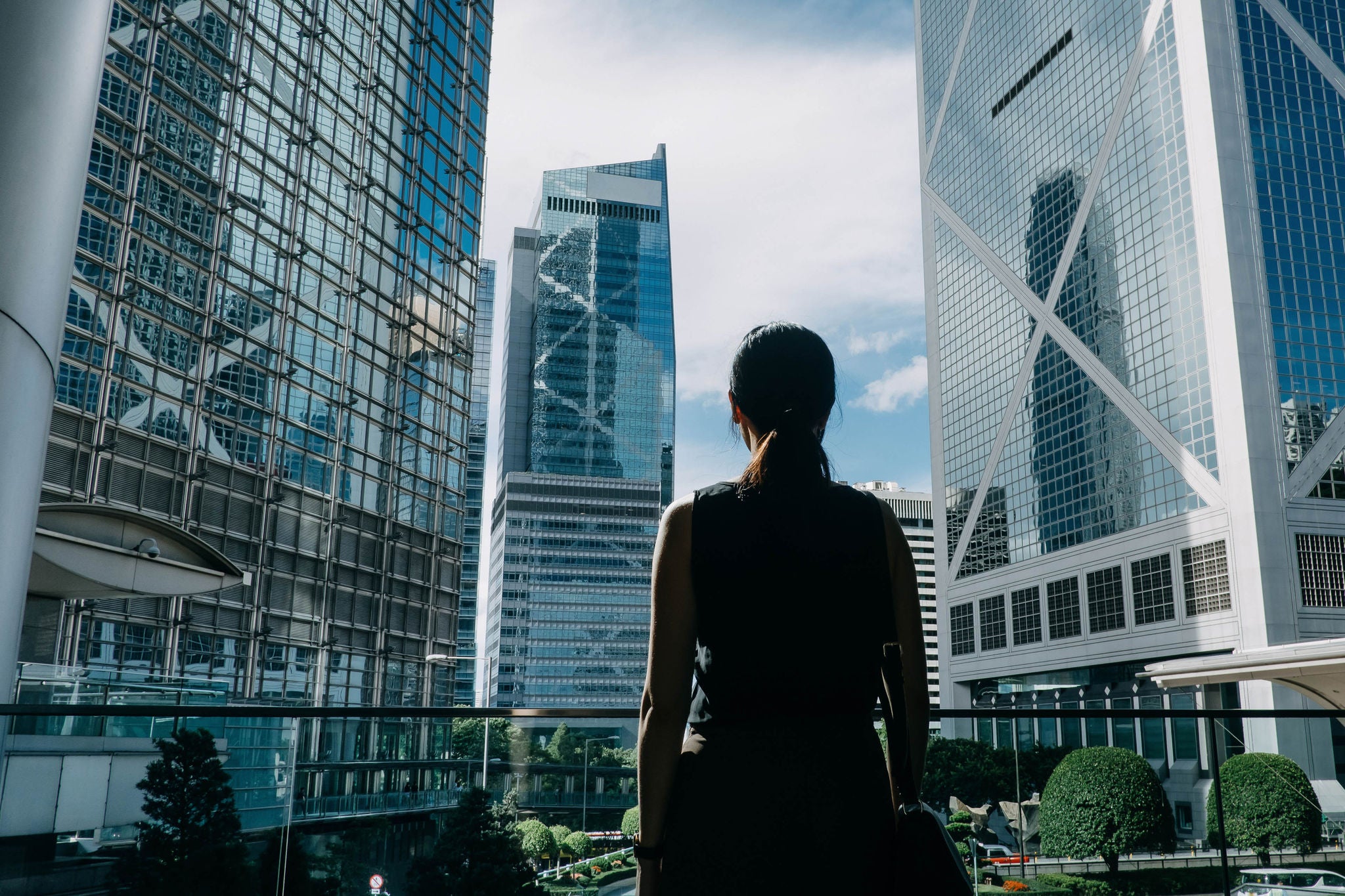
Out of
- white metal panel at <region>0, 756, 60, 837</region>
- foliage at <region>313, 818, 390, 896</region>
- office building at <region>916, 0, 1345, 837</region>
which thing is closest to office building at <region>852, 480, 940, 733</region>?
office building at <region>916, 0, 1345, 837</region>

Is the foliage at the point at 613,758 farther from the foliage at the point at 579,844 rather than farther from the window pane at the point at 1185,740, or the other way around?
the window pane at the point at 1185,740

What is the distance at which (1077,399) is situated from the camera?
44.6 meters

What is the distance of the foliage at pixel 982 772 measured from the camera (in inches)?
98.4

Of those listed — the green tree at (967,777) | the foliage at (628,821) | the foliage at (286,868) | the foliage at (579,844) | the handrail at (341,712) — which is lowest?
the foliage at (286,868)

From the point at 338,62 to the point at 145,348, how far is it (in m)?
12.2

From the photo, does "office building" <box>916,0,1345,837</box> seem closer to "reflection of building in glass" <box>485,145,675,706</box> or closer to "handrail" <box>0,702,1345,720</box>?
"handrail" <box>0,702,1345,720</box>

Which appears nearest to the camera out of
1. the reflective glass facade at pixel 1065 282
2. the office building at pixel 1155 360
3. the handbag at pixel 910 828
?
the handbag at pixel 910 828

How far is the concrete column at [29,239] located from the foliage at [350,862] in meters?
1.14

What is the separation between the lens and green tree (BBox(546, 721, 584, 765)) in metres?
2.62

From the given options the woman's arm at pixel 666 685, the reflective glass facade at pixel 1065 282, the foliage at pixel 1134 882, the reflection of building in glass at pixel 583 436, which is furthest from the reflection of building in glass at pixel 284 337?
the reflection of building in glass at pixel 583 436

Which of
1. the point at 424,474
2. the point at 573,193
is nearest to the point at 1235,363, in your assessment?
the point at 424,474

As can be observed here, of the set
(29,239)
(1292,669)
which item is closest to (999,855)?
(29,239)

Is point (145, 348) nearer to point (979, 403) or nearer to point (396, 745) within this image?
point (396, 745)

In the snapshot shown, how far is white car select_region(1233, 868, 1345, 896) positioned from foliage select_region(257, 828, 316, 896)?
258 centimetres
